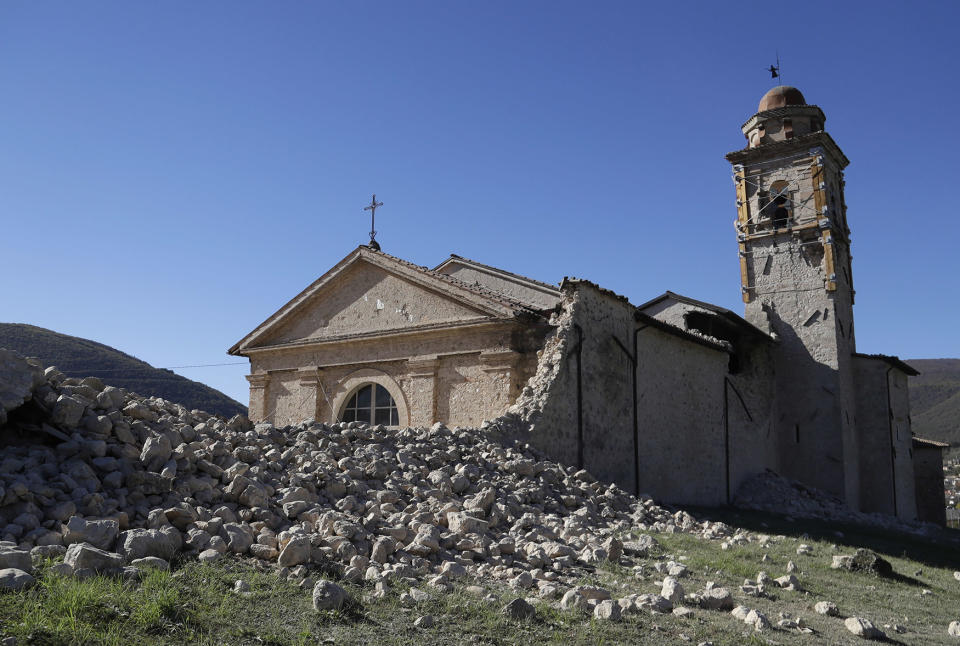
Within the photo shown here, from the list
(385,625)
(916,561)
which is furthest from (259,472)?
(916,561)

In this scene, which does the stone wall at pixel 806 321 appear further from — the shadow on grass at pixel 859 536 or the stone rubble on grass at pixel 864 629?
the stone rubble on grass at pixel 864 629

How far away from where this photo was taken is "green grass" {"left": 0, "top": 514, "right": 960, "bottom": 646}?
3.93m

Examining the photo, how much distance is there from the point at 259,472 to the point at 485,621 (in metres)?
3.08

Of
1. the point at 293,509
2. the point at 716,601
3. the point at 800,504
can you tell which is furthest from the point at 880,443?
the point at 293,509

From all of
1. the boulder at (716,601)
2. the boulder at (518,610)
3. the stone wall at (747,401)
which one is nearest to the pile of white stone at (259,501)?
the boulder at (518,610)

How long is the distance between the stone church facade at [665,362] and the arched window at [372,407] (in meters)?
0.03

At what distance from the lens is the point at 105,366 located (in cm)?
4684

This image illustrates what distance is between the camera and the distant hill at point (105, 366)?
4438 cm

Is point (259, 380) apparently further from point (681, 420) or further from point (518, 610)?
point (518, 610)

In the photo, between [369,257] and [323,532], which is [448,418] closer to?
[369,257]

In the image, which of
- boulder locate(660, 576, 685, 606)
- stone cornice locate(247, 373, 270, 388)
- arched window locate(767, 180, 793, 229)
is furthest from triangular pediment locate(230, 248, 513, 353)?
arched window locate(767, 180, 793, 229)

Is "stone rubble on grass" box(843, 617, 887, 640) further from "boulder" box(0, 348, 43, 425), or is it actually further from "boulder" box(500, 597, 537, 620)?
"boulder" box(0, 348, 43, 425)

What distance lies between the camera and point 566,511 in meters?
8.76

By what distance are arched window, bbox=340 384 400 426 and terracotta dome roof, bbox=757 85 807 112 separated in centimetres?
1494
